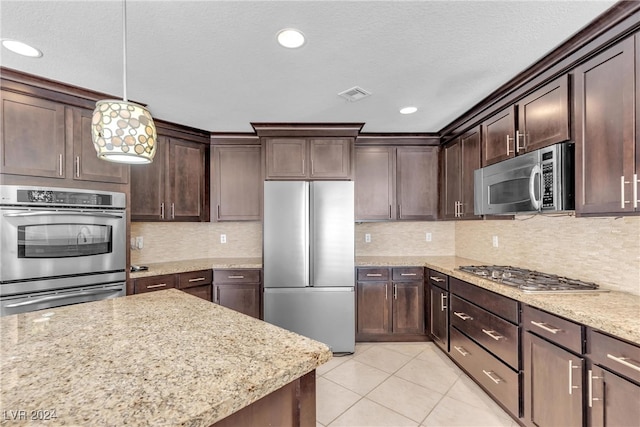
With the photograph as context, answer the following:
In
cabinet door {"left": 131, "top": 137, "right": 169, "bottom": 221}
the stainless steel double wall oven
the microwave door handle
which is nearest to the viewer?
the microwave door handle

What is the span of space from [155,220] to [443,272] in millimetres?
2964

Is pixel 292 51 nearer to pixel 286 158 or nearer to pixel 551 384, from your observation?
pixel 286 158

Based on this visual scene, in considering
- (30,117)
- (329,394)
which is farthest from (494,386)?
(30,117)

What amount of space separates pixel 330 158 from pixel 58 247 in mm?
2430

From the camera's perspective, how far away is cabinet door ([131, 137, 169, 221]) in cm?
283

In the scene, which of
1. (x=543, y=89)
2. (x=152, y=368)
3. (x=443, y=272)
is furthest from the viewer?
(x=443, y=272)

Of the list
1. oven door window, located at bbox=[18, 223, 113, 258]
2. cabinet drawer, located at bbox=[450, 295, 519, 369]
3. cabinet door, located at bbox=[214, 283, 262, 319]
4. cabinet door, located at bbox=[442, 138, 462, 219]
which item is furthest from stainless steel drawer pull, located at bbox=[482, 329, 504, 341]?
oven door window, located at bbox=[18, 223, 113, 258]

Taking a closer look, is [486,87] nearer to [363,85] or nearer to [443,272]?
[363,85]

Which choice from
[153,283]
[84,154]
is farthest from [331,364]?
[84,154]

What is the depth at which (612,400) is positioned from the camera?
1.29 meters

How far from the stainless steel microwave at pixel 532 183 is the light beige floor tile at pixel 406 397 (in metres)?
1.55

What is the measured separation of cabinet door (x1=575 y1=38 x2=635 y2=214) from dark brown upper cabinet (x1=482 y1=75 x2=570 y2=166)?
0.34ft

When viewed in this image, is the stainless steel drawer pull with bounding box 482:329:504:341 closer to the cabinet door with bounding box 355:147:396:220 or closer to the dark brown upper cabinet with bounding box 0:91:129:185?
the cabinet door with bounding box 355:147:396:220

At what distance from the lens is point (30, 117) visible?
6.86 ft
